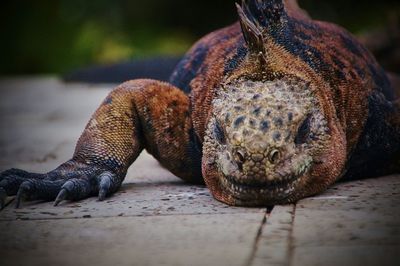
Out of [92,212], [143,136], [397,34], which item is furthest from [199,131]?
[397,34]

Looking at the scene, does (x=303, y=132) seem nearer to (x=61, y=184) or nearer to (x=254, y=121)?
(x=254, y=121)

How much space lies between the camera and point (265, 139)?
4.23 metres

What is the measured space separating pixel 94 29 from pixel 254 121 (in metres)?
13.5

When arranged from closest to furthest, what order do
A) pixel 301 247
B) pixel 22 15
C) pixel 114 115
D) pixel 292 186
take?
pixel 301 247
pixel 292 186
pixel 114 115
pixel 22 15

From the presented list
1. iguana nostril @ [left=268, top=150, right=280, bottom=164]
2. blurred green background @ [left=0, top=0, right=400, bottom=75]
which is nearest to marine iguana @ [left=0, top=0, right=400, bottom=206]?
iguana nostril @ [left=268, top=150, right=280, bottom=164]

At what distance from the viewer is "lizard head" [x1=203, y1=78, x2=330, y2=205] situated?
423cm

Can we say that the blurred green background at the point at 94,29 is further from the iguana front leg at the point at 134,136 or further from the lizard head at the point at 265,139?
the lizard head at the point at 265,139

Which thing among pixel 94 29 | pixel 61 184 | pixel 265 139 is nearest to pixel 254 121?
pixel 265 139

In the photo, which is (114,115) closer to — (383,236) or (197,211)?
(197,211)

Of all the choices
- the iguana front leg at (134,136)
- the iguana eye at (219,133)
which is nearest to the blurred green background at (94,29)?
the iguana front leg at (134,136)

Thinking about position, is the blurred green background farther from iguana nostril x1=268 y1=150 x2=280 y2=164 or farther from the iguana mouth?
iguana nostril x1=268 y1=150 x2=280 y2=164

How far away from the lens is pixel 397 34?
10.7m

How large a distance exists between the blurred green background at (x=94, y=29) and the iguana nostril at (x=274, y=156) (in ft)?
38.6

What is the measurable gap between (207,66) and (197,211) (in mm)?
1369
